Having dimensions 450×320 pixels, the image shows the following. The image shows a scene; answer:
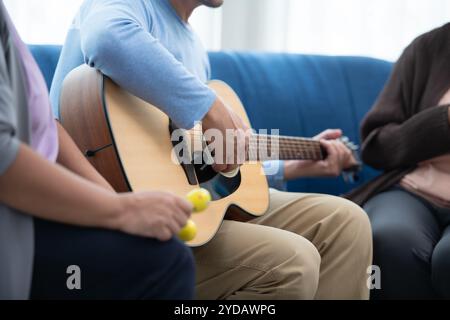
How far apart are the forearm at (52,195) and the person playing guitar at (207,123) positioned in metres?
0.41

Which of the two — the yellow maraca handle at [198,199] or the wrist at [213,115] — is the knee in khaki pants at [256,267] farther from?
the yellow maraca handle at [198,199]

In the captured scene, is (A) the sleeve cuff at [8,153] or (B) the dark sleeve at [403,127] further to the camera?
(B) the dark sleeve at [403,127]

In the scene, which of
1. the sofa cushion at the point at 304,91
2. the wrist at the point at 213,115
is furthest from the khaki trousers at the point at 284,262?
the sofa cushion at the point at 304,91

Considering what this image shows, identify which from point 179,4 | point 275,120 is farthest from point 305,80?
point 179,4

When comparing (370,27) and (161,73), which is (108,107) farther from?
(370,27)

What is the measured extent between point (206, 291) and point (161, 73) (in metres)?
0.43

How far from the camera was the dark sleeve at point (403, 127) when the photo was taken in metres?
1.64

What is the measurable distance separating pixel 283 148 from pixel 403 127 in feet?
1.06

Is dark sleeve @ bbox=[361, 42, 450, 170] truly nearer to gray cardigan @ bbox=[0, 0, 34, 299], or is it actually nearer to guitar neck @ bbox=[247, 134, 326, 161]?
guitar neck @ bbox=[247, 134, 326, 161]

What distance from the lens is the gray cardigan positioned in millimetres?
791

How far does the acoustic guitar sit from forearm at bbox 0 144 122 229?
0.96 ft
